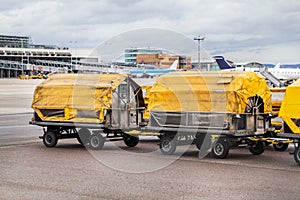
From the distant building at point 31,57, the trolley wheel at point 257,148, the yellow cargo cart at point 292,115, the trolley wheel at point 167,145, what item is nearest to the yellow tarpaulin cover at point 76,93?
the trolley wheel at point 167,145

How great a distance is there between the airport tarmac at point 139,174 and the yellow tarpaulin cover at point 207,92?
1.46 metres

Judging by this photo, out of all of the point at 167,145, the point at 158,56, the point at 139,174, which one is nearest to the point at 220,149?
the point at 167,145

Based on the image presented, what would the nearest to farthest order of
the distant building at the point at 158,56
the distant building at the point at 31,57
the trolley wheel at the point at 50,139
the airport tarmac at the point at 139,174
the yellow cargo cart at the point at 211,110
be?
the airport tarmac at the point at 139,174 < the yellow cargo cart at the point at 211,110 < the trolley wheel at the point at 50,139 < the distant building at the point at 158,56 < the distant building at the point at 31,57

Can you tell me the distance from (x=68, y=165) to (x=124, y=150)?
12.0 feet

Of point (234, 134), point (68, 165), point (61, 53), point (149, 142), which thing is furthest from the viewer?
point (61, 53)

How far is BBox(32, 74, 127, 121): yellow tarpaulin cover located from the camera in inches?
662

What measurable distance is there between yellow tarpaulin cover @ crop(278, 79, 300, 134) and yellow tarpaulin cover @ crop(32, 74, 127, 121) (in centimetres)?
561

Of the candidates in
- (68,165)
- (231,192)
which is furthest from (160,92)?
(231,192)

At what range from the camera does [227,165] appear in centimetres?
1370

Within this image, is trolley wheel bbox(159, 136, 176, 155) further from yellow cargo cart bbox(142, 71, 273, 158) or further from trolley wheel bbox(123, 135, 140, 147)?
trolley wheel bbox(123, 135, 140, 147)

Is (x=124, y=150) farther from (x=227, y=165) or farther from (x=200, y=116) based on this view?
(x=227, y=165)

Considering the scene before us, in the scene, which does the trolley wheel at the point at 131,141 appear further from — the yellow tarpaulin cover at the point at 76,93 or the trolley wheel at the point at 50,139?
the trolley wheel at the point at 50,139

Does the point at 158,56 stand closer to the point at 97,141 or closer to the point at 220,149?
the point at 97,141

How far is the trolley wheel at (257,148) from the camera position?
15891mm
